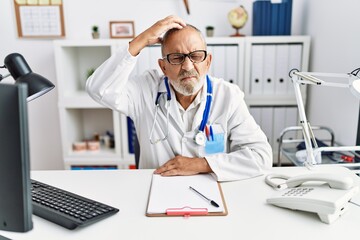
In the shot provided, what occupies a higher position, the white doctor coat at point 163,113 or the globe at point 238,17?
the globe at point 238,17

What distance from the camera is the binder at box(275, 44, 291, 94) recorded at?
2.36 meters

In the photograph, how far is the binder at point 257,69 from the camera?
2371 mm

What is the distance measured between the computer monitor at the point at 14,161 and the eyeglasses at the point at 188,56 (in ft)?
2.95

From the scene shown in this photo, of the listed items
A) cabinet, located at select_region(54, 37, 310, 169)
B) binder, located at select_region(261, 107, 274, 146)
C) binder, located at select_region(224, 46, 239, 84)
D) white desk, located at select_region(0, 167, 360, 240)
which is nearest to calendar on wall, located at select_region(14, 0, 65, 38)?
cabinet, located at select_region(54, 37, 310, 169)

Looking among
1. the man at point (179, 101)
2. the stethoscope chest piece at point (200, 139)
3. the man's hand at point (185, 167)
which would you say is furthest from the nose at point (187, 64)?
the man's hand at point (185, 167)

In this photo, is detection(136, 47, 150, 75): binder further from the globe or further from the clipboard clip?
the clipboard clip

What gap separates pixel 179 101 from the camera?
1.51m

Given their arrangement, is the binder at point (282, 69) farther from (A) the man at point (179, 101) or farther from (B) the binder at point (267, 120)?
(A) the man at point (179, 101)

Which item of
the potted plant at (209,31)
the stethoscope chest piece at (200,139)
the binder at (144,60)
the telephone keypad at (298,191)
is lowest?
the telephone keypad at (298,191)

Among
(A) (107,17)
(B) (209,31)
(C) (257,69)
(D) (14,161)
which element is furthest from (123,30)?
(D) (14,161)

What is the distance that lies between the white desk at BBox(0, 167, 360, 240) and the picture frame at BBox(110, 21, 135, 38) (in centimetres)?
168

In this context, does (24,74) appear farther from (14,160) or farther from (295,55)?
(295,55)

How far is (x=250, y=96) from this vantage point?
2.46 m

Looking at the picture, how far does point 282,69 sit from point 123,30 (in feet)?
4.04
